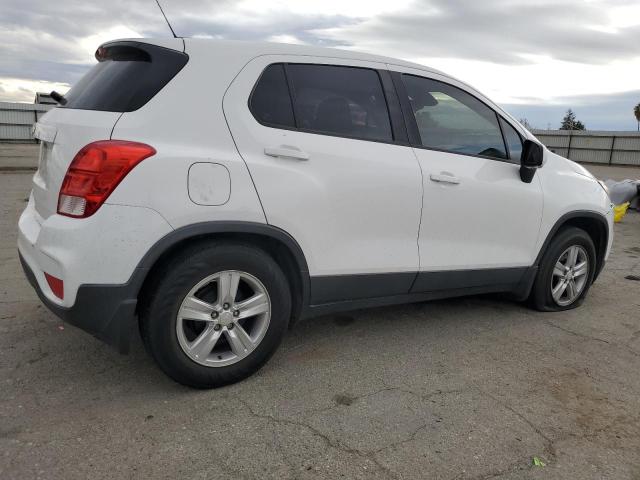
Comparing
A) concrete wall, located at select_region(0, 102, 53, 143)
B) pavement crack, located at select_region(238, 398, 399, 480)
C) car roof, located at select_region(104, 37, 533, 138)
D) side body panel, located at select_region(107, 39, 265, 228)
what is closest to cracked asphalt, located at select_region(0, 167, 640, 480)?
pavement crack, located at select_region(238, 398, 399, 480)

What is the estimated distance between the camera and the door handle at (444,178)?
139 inches

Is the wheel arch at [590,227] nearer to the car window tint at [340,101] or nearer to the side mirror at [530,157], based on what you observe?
the side mirror at [530,157]

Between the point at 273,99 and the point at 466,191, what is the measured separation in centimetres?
145

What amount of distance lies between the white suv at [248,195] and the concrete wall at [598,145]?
2748 cm

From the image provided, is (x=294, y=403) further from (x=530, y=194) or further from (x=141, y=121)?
(x=530, y=194)

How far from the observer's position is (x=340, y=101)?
3295 mm

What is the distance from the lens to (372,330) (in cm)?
399

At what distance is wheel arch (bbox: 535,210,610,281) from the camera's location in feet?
14.1

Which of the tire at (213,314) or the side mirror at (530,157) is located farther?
the side mirror at (530,157)

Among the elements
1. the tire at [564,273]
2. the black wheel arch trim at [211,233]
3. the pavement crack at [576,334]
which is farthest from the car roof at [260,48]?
the pavement crack at [576,334]

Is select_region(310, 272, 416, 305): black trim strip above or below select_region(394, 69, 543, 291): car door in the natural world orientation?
below

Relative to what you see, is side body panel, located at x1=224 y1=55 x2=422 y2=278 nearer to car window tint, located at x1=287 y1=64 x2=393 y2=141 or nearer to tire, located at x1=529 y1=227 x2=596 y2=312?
car window tint, located at x1=287 y1=64 x2=393 y2=141

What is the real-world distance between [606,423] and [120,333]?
8.17 ft

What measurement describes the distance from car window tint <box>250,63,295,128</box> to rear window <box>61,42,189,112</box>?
0.41 metres
